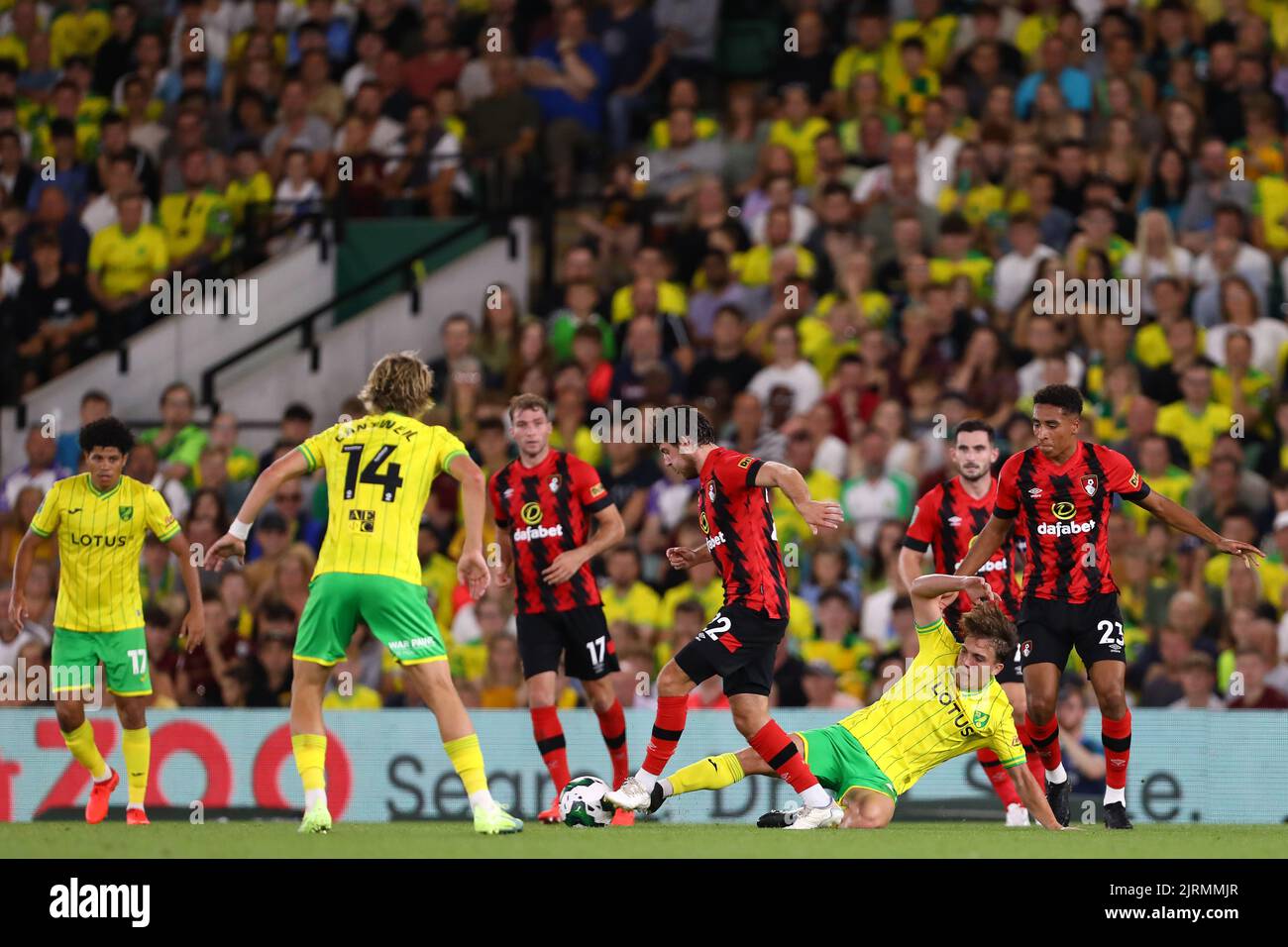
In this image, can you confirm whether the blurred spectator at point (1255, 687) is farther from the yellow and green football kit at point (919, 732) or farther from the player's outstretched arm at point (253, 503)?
the player's outstretched arm at point (253, 503)

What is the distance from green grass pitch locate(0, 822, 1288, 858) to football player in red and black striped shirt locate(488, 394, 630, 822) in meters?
1.28

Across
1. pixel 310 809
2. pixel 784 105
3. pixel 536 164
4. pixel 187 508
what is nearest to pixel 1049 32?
pixel 784 105

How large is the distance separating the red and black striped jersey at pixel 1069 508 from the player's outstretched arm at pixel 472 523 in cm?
336

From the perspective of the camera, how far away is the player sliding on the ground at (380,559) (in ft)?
32.1

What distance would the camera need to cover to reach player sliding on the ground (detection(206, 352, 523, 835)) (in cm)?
977

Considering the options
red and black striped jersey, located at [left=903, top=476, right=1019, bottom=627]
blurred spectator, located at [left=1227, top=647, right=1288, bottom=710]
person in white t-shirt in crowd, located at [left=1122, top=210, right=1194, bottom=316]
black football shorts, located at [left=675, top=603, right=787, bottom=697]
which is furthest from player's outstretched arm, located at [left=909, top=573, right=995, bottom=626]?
person in white t-shirt in crowd, located at [left=1122, top=210, right=1194, bottom=316]

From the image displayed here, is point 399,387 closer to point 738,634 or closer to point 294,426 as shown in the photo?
point 738,634

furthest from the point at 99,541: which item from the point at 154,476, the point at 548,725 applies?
the point at 154,476

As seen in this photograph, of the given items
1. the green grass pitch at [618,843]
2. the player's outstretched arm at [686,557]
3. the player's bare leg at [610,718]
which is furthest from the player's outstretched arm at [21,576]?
the player's outstretched arm at [686,557]

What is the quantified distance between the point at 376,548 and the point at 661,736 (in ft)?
7.47

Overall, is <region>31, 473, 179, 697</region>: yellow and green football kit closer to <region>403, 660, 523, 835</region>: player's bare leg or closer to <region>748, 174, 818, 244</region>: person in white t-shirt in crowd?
<region>403, 660, 523, 835</region>: player's bare leg

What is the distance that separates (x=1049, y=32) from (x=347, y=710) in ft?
31.1

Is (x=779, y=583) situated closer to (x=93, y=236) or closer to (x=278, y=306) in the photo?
(x=278, y=306)

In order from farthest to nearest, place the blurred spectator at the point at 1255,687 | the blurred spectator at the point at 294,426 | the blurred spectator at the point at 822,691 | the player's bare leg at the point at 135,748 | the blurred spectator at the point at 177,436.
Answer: the blurred spectator at the point at 177,436
the blurred spectator at the point at 294,426
the blurred spectator at the point at 822,691
the blurred spectator at the point at 1255,687
the player's bare leg at the point at 135,748
